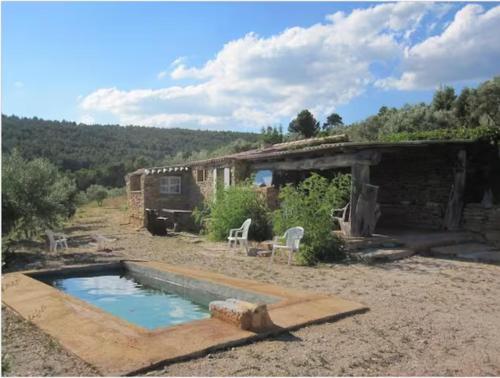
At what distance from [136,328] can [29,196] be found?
7.54 m

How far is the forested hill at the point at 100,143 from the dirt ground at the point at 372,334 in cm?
2669

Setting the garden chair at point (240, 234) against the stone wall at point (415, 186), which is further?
the stone wall at point (415, 186)

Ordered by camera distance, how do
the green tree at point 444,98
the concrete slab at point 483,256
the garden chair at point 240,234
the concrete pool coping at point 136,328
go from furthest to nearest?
the green tree at point 444,98 < the garden chair at point 240,234 < the concrete slab at point 483,256 < the concrete pool coping at point 136,328

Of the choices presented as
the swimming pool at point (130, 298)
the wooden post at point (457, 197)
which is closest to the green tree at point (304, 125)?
the wooden post at point (457, 197)

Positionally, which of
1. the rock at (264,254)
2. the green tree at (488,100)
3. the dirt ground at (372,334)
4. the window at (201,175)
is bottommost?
the dirt ground at (372,334)

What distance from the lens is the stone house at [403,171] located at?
1127 cm

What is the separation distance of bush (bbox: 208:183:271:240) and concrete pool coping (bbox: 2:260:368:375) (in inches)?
236

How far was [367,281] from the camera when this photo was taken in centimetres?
782

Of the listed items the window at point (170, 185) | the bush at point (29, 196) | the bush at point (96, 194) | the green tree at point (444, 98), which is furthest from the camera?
the bush at point (96, 194)

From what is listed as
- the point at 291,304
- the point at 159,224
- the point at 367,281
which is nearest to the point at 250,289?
the point at 291,304

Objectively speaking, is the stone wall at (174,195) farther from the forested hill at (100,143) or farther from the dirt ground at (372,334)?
the forested hill at (100,143)

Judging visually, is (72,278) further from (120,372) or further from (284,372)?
(284,372)

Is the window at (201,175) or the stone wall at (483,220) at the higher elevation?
the window at (201,175)

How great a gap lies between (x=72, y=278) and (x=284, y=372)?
20.9 ft
